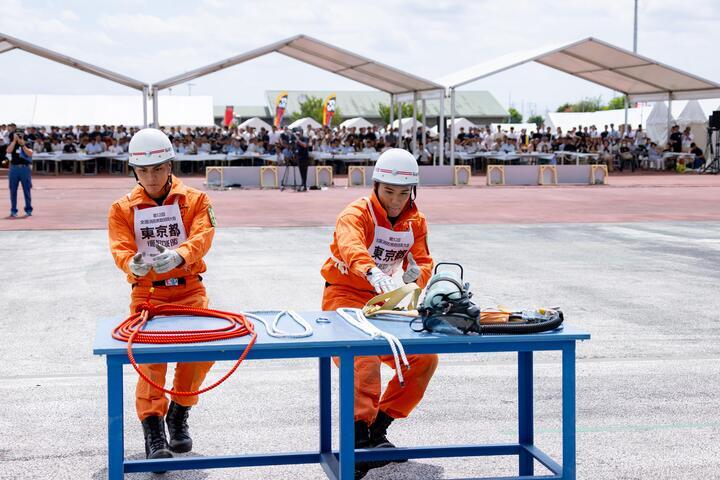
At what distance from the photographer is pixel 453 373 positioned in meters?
7.74

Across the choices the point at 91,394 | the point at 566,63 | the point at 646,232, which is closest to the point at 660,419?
the point at 91,394

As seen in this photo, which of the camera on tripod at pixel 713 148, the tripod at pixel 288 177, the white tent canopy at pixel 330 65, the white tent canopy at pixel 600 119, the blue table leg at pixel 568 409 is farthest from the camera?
the white tent canopy at pixel 600 119

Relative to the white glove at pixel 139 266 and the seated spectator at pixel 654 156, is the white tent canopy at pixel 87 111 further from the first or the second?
the white glove at pixel 139 266

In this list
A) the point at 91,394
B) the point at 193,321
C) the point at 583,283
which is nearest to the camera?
the point at 193,321

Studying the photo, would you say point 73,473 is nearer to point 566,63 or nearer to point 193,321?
point 193,321

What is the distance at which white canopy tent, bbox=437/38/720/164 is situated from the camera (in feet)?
126

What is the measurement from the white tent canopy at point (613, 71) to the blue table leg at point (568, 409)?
3392cm

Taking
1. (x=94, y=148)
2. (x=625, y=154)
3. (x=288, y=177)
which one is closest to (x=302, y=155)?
(x=288, y=177)

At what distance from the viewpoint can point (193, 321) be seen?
4.81 meters

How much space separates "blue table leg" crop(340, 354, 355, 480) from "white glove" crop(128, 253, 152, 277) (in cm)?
138

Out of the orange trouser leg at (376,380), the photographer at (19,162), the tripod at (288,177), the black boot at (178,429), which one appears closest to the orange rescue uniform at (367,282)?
the orange trouser leg at (376,380)

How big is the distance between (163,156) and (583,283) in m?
7.81

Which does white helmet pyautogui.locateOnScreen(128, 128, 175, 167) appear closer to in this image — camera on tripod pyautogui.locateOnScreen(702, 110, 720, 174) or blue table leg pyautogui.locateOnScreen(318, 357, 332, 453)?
blue table leg pyautogui.locateOnScreen(318, 357, 332, 453)

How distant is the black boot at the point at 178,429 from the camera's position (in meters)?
5.62
